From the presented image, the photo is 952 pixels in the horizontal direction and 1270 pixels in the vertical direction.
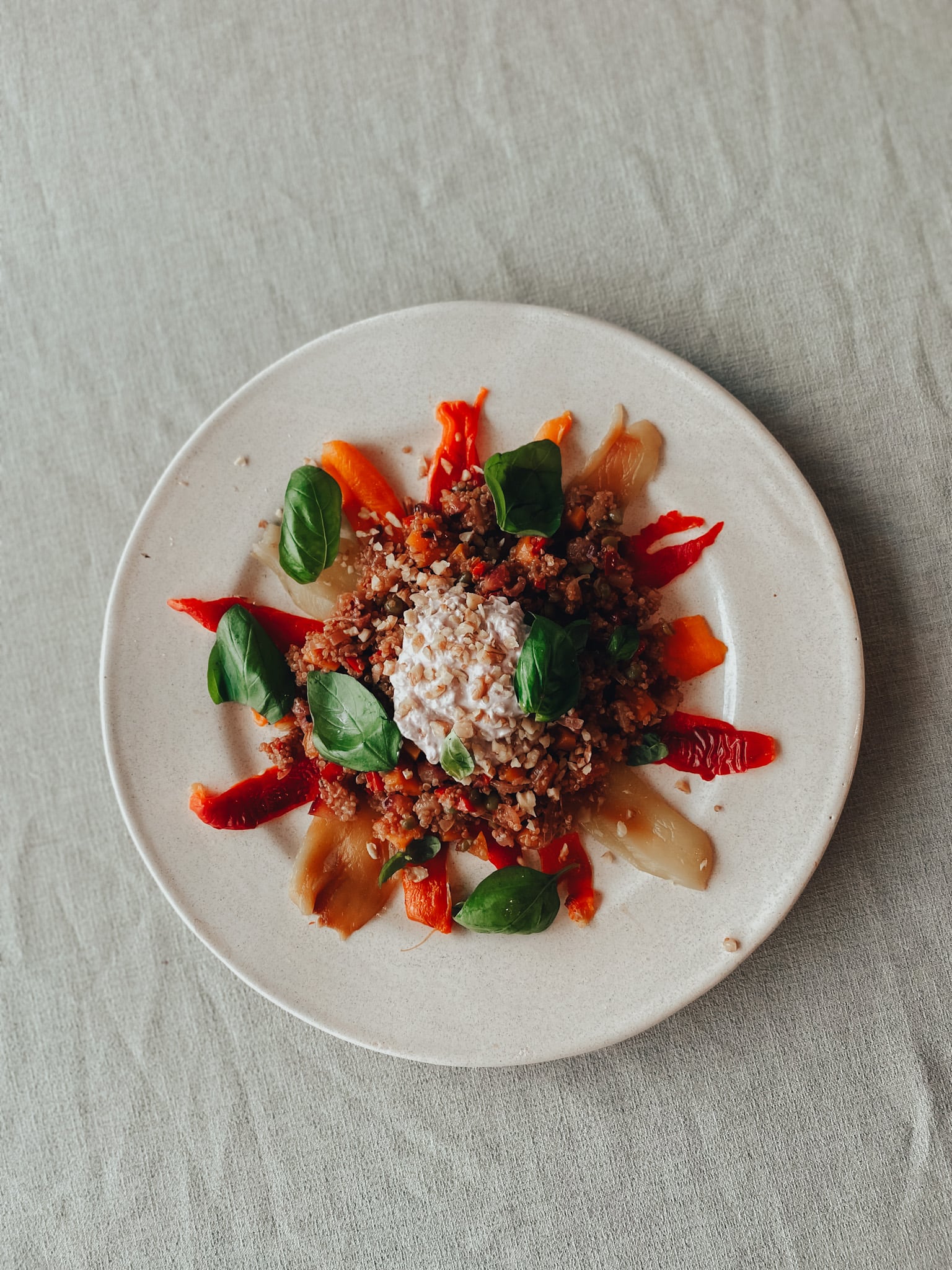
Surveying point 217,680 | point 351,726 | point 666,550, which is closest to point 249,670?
point 217,680

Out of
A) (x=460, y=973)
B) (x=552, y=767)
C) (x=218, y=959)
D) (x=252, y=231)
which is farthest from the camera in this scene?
(x=252, y=231)

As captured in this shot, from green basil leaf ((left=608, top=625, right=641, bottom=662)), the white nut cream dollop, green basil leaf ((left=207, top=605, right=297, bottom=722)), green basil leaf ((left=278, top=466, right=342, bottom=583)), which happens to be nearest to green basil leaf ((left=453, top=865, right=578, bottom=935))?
the white nut cream dollop

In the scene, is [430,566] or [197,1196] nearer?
[430,566]

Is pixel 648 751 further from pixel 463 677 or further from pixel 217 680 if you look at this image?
pixel 217 680

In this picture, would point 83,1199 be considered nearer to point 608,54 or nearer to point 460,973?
point 460,973

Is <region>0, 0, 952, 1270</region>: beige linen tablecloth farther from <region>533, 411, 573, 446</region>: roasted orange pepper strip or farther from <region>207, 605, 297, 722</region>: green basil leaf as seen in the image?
<region>207, 605, 297, 722</region>: green basil leaf

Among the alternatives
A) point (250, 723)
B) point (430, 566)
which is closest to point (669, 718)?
point (430, 566)
